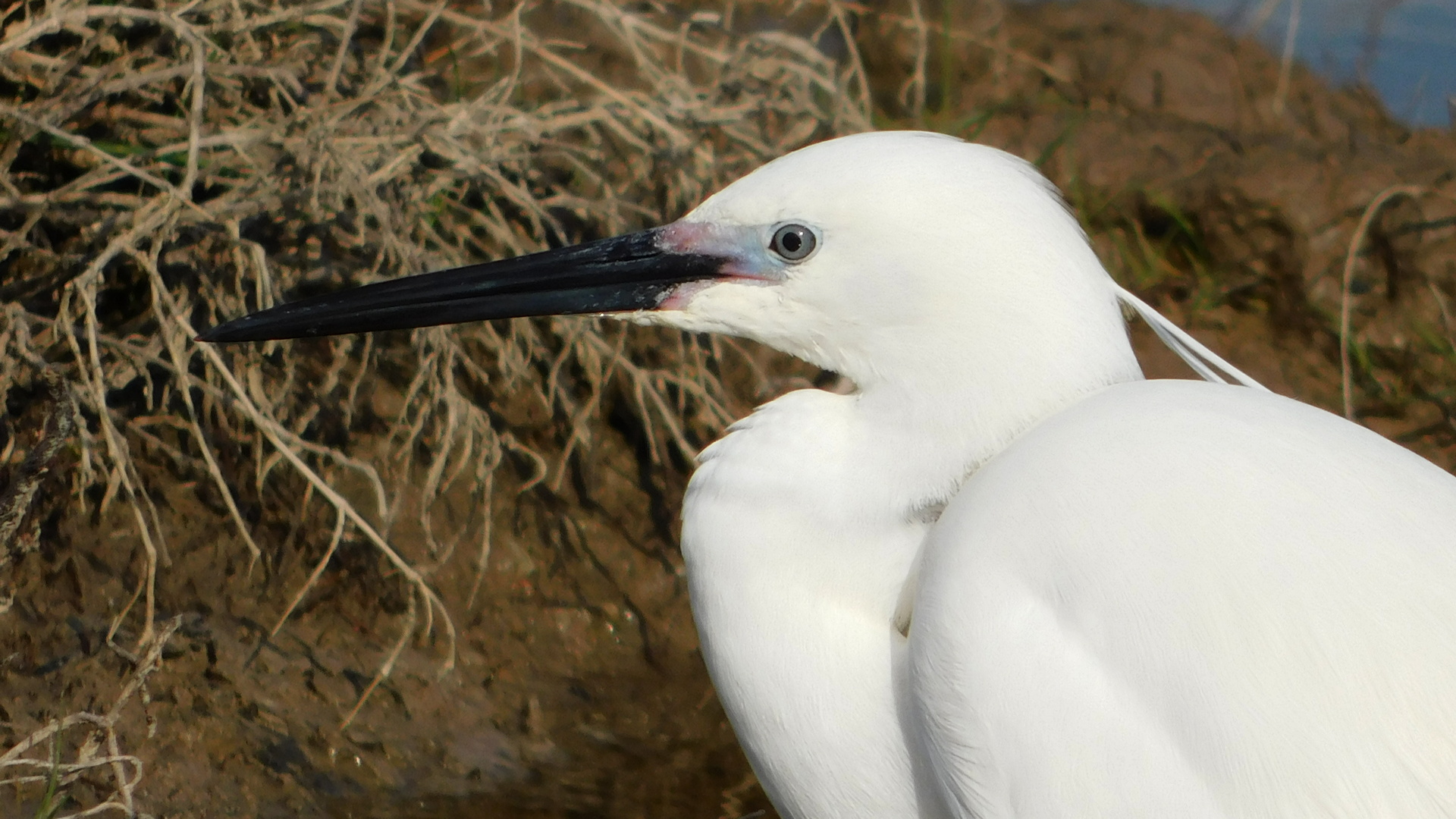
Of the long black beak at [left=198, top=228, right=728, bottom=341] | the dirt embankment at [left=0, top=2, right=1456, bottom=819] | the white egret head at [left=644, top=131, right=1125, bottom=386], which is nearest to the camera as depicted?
the white egret head at [left=644, top=131, right=1125, bottom=386]

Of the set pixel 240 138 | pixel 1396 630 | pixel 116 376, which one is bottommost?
pixel 116 376

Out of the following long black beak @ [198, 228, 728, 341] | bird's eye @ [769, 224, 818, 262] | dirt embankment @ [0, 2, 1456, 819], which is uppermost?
bird's eye @ [769, 224, 818, 262]

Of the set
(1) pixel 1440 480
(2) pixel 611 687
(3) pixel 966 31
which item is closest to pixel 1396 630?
(1) pixel 1440 480

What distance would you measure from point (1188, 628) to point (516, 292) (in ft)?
3.28

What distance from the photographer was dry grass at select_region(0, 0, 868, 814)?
8.59 ft

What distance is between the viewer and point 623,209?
10.6 ft

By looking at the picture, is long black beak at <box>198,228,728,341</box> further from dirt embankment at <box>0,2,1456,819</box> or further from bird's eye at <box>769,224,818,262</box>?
dirt embankment at <box>0,2,1456,819</box>

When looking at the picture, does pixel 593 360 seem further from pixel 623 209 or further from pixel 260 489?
pixel 260 489

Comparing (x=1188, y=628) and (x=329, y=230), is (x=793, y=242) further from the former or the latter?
(x=329, y=230)

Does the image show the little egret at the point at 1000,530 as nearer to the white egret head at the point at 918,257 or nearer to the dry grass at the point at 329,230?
the white egret head at the point at 918,257

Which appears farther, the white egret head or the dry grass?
the dry grass

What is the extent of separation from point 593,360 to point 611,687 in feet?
2.24

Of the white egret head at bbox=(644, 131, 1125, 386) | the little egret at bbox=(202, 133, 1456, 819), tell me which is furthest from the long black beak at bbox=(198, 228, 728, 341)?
the white egret head at bbox=(644, 131, 1125, 386)

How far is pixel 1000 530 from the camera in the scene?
177cm
